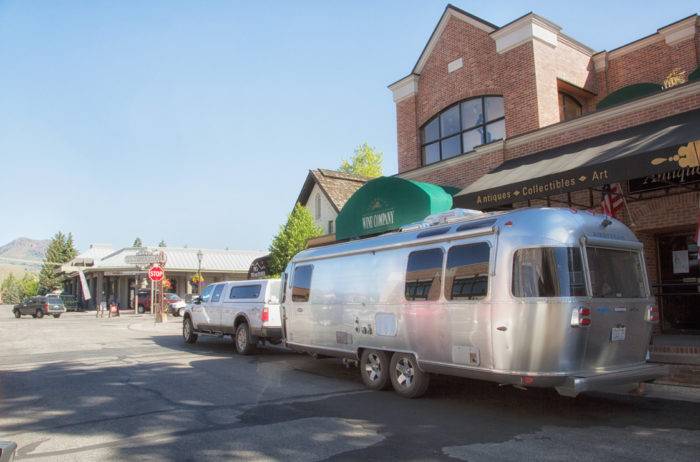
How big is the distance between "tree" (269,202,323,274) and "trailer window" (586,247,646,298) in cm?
2409

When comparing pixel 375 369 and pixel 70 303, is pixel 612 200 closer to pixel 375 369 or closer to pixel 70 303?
pixel 375 369

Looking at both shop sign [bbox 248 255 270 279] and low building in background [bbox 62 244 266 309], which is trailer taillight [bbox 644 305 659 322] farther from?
low building in background [bbox 62 244 266 309]

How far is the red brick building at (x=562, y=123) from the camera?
11.3m

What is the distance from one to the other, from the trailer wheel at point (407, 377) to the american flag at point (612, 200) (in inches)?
230

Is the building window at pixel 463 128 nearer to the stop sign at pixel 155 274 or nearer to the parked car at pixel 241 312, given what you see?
the parked car at pixel 241 312

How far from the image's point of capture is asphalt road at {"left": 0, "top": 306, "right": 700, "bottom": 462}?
5.60 metres

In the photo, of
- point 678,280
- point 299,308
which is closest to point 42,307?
point 299,308

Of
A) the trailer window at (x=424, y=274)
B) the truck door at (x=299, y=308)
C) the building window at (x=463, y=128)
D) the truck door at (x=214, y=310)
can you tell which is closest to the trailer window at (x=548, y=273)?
the trailer window at (x=424, y=274)

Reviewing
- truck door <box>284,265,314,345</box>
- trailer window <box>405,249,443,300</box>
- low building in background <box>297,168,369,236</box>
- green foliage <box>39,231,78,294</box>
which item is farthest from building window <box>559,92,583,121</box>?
green foliage <box>39,231,78,294</box>

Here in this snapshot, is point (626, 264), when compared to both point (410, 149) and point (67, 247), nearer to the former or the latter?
point (410, 149)

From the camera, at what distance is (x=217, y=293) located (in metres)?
16.2

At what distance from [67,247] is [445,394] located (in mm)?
85854

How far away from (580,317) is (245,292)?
9976 mm

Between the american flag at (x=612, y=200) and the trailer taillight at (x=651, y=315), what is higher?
the american flag at (x=612, y=200)
